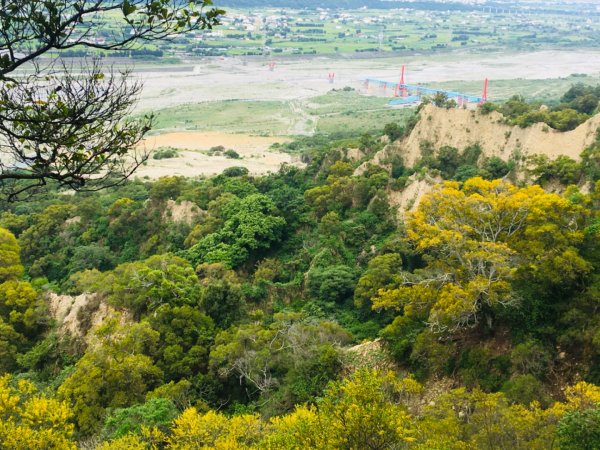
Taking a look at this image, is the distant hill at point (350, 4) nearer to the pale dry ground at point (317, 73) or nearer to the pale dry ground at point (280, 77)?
the pale dry ground at point (317, 73)

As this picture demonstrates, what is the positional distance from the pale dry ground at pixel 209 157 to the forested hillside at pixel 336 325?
14.6 m

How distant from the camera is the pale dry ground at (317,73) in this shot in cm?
7325

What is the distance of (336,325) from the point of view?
20.4 m

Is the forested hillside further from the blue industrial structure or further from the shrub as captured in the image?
the blue industrial structure

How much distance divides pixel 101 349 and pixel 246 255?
31.3 ft

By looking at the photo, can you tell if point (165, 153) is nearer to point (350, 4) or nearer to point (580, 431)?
point (580, 431)

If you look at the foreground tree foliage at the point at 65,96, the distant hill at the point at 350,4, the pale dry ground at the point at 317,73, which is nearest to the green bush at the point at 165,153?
the pale dry ground at the point at 317,73

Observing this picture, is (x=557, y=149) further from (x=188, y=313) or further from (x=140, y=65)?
(x=140, y=65)

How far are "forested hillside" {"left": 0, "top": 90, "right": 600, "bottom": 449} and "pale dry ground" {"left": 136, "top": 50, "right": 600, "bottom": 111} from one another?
41556 mm

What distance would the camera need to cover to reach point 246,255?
27.1 metres

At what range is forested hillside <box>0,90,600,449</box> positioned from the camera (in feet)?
39.9

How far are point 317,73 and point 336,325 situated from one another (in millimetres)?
71215

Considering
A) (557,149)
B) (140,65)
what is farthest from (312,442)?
(140,65)

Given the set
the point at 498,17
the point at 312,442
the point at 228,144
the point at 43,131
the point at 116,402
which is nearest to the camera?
the point at 43,131
